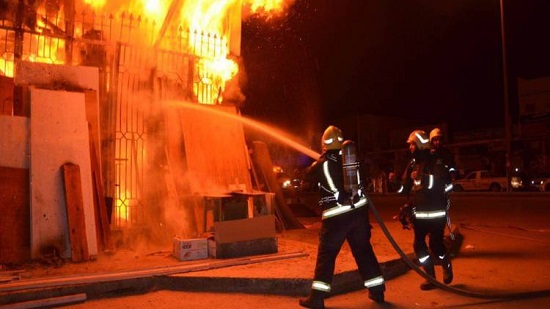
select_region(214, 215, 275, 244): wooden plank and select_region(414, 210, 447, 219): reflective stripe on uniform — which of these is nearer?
select_region(414, 210, 447, 219): reflective stripe on uniform

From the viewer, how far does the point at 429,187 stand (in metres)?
5.68

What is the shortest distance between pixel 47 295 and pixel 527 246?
7.83 metres

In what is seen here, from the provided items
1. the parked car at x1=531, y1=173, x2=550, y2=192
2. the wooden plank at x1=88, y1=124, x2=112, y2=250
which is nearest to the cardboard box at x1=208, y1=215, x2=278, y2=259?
the wooden plank at x1=88, y1=124, x2=112, y2=250

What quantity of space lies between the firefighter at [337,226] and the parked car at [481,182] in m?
26.8

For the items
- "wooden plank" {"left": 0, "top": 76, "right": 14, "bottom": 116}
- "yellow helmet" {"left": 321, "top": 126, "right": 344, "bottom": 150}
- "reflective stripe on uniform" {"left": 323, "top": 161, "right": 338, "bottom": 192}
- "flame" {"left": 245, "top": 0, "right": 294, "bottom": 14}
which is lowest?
"reflective stripe on uniform" {"left": 323, "top": 161, "right": 338, "bottom": 192}

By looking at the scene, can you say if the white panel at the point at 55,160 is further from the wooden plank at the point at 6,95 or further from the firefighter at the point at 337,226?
the firefighter at the point at 337,226

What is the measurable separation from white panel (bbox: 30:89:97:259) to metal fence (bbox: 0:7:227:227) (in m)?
1.43

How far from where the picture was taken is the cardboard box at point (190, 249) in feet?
21.1

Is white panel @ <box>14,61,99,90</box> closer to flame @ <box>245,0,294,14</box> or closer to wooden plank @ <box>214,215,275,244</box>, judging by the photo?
wooden plank @ <box>214,215,275,244</box>

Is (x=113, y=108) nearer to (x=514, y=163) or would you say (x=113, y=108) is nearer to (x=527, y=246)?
(x=527, y=246)

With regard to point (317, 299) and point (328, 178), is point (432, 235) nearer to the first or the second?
point (328, 178)

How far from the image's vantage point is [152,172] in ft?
29.1

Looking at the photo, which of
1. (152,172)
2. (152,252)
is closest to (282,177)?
(152,172)

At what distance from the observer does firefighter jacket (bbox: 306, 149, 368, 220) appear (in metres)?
4.95
